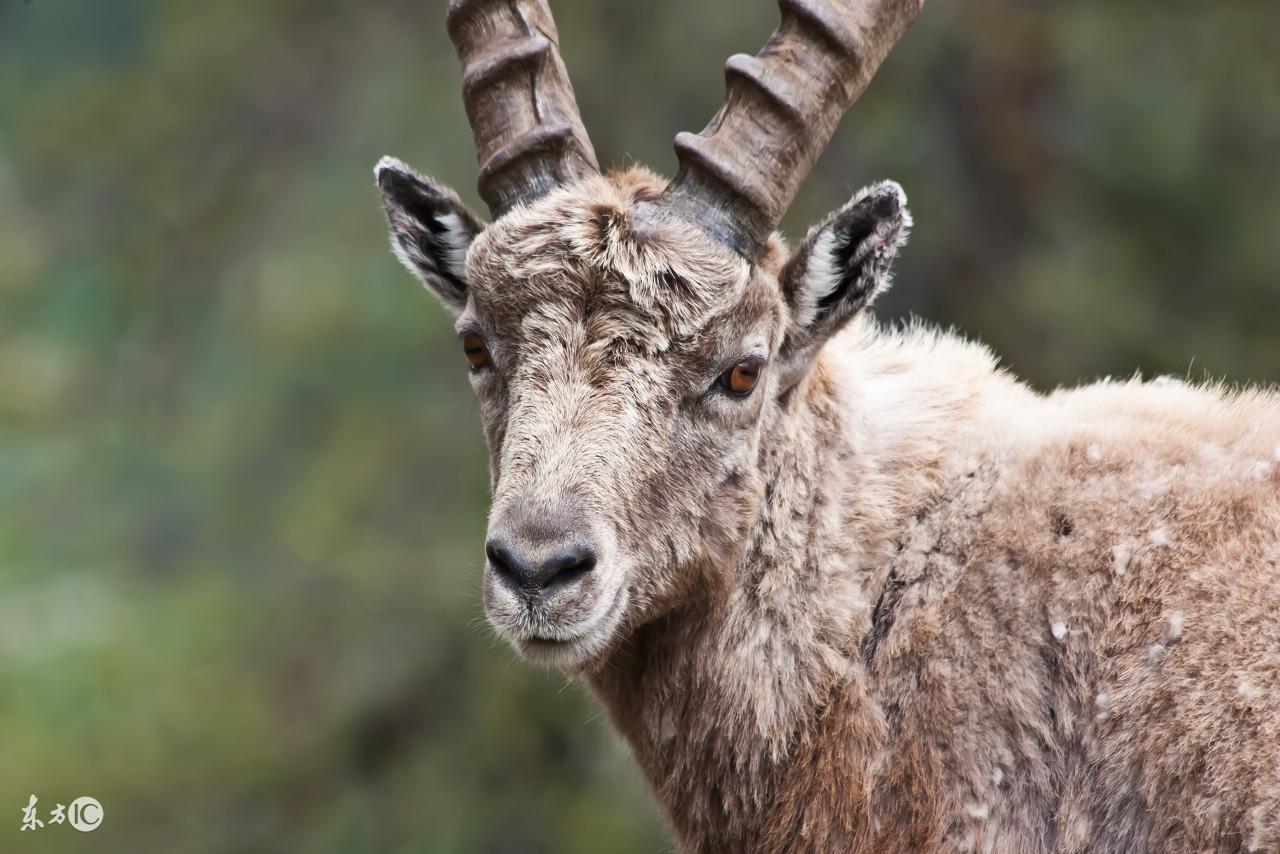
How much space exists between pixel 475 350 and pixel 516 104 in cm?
107

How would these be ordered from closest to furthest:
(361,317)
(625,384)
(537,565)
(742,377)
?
(537,565) → (625,384) → (742,377) → (361,317)

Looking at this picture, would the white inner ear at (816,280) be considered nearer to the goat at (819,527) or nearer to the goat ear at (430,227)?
the goat at (819,527)

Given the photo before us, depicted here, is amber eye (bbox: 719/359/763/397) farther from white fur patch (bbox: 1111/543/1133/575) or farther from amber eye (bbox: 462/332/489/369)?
white fur patch (bbox: 1111/543/1133/575)

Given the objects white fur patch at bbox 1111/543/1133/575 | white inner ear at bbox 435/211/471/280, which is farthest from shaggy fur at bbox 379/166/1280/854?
white inner ear at bbox 435/211/471/280

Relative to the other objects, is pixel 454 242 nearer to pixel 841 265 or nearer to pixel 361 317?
pixel 841 265

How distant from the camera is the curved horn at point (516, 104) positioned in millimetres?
5613

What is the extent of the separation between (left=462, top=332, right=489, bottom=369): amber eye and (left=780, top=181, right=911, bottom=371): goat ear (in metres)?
1.22

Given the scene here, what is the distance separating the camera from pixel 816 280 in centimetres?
546

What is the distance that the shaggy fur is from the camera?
4.77 m

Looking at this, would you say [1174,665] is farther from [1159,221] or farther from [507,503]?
[1159,221]

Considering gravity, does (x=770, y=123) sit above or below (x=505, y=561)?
above

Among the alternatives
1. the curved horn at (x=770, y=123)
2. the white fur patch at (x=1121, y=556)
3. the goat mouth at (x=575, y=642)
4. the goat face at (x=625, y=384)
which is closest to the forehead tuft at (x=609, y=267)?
the goat face at (x=625, y=384)

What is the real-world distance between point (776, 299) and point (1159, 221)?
34.8 feet

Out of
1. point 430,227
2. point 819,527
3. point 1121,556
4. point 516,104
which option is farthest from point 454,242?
point 1121,556
